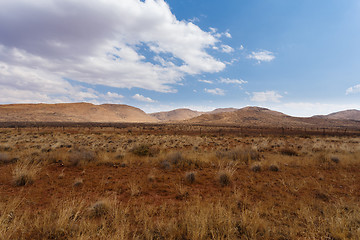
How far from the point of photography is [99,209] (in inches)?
153

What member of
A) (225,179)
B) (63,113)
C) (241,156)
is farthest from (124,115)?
(225,179)

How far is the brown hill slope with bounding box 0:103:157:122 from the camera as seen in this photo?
3750 inches

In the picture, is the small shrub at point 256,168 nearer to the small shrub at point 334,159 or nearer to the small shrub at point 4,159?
A: the small shrub at point 334,159

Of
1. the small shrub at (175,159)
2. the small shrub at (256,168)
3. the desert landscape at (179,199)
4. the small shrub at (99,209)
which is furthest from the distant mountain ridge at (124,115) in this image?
the small shrub at (99,209)

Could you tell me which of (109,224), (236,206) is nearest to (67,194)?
(109,224)

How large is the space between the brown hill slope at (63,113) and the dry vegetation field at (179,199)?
374 feet

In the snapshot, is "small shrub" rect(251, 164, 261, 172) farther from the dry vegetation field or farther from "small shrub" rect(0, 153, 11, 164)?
"small shrub" rect(0, 153, 11, 164)

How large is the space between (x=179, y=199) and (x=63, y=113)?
141 meters

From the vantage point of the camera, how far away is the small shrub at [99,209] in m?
3.80

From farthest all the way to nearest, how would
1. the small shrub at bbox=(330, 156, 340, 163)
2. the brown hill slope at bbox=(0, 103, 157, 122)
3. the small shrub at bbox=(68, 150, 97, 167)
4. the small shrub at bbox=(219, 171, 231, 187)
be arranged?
the brown hill slope at bbox=(0, 103, 157, 122)
the small shrub at bbox=(330, 156, 340, 163)
the small shrub at bbox=(68, 150, 97, 167)
the small shrub at bbox=(219, 171, 231, 187)

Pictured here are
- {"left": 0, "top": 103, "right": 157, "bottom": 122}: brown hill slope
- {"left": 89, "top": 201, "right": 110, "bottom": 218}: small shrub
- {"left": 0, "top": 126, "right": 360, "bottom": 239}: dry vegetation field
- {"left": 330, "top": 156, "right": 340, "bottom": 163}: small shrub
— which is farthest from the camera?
{"left": 0, "top": 103, "right": 157, "bottom": 122}: brown hill slope

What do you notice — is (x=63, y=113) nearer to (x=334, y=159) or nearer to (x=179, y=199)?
(x=179, y=199)

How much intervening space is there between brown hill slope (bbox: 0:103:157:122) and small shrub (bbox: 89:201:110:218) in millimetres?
117448

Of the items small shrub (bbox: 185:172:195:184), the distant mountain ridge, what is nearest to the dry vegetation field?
small shrub (bbox: 185:172:195:184)
